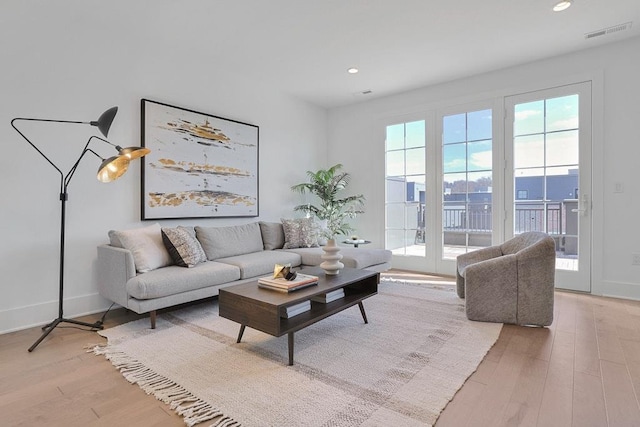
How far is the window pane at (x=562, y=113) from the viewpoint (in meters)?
3.82

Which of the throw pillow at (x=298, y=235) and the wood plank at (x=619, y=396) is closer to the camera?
the wood plank at (x=619, y=396)

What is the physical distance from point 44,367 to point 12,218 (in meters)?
1.35

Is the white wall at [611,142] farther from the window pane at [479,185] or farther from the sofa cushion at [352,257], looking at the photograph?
Answer: the sofa cushion at [352,257]

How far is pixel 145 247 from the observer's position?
2984 mm

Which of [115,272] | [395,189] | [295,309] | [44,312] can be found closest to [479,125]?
[395,189]

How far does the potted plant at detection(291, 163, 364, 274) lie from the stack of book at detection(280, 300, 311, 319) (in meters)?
2.69

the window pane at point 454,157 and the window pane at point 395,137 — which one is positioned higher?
the window pane at point 395,137

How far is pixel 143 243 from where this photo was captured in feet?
9.83

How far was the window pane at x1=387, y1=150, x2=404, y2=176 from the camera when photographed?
520cm

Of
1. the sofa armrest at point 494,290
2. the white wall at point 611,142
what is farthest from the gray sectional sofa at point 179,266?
the white wall at point 611,142

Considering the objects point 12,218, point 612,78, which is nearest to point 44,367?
point 12,218

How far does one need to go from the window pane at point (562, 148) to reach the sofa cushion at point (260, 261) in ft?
10.5

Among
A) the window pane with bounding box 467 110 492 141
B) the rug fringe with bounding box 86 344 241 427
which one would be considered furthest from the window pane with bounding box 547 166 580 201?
the rug fringe with bounding box 86 344 241 427

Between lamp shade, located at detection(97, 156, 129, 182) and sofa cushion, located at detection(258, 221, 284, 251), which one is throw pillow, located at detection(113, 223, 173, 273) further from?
sofa cushion, located at detection(258, 221, 284, 251)
